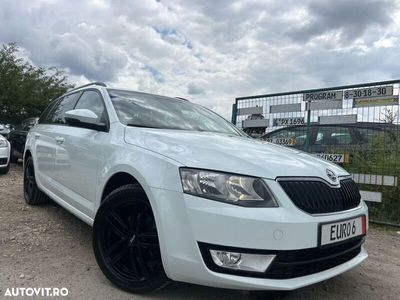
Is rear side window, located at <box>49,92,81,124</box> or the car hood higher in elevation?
rear side window, located at <box>49,92,81,124</box>

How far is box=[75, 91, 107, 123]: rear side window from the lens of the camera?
364cm

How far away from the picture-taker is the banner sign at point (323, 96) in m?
6.32

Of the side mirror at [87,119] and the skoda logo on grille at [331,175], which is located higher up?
the side mirror at [87,119]

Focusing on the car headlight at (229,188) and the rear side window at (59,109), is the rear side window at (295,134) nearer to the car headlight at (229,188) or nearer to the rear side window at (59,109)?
the rear side window at (59,109)

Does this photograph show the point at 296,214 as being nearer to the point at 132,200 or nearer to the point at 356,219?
the point at 356,219

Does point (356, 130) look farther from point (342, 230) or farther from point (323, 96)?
point (342, 230)

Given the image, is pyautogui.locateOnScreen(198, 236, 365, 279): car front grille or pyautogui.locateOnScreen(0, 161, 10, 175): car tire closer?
pyautogui.locateOnScreen(198, 236, 365, 279): car front grille

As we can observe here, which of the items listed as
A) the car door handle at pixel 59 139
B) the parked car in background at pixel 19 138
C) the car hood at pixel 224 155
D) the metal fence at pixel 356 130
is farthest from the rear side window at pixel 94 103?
the parked car in background at pixel 19 138

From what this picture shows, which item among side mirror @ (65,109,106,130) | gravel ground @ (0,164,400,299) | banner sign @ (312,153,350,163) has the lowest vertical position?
gravel ground @ (0,164,400,299)

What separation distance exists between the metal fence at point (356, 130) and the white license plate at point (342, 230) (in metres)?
3.16

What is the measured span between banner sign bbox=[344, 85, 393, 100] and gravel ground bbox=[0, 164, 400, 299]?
2.07 metres

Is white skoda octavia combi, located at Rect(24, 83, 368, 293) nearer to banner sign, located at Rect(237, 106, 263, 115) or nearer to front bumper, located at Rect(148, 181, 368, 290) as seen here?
front bumper, located at Rect(148, 181, 368, 290)

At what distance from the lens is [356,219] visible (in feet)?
9.27

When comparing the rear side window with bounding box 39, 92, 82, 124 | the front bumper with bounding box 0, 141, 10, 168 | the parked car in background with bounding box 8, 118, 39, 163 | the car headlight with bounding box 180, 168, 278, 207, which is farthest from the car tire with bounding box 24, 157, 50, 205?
the parked car in background with bounding box 8, 118, 39, 163
